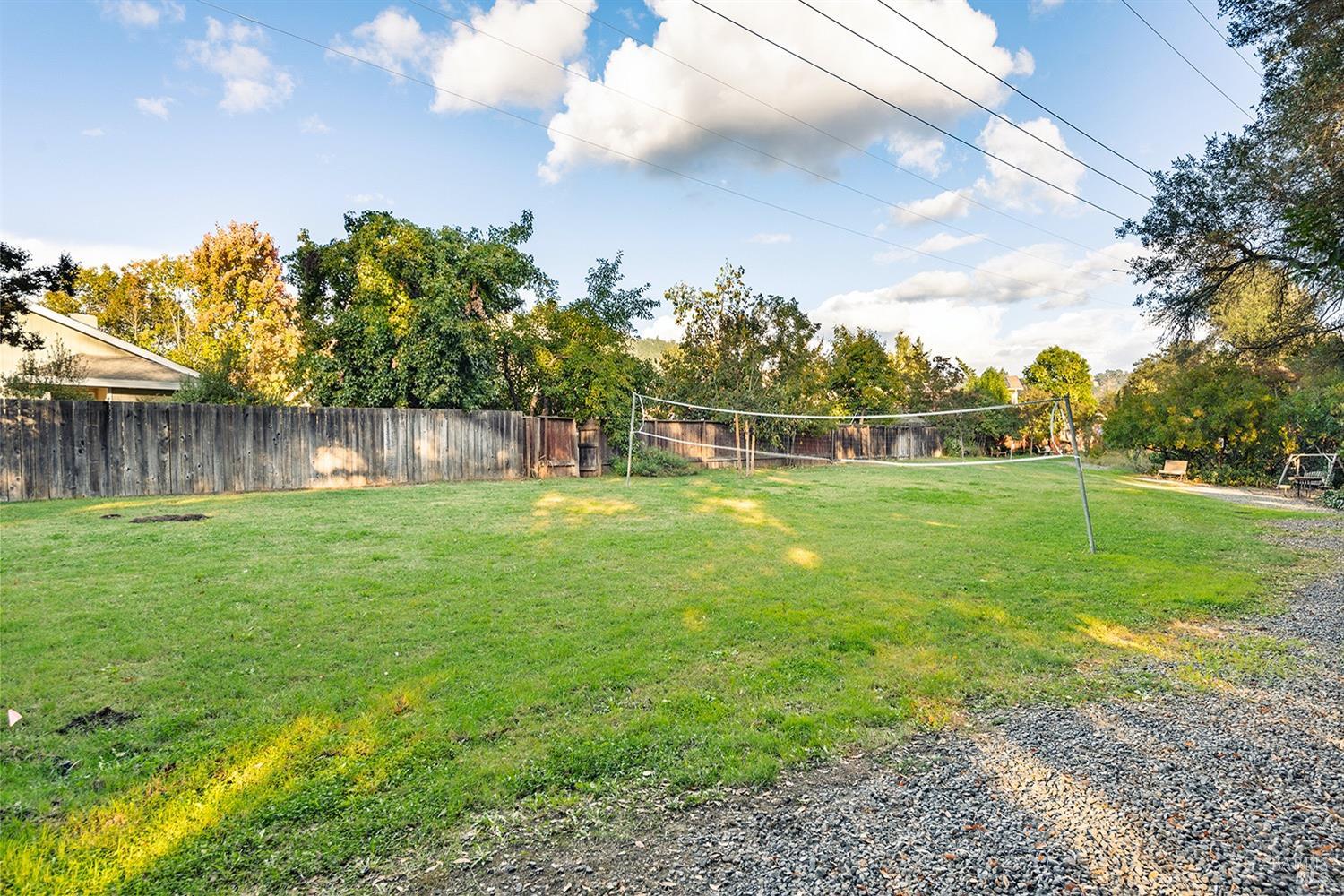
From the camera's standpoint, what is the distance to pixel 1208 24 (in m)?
8.63

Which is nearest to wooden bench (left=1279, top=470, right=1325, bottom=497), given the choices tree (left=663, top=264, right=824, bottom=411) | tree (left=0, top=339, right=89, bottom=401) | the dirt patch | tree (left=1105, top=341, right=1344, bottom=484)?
tree (left=1105, top=341, right=1344, bottom=484)

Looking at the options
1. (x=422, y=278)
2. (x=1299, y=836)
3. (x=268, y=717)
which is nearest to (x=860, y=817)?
(x=1299, y=836)

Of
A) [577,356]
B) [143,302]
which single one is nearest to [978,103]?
[577,356]

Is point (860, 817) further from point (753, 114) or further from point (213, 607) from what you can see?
point (753, 114)

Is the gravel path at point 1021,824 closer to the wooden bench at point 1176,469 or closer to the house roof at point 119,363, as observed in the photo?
the house roof at point 119,363

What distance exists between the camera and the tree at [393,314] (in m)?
14.6

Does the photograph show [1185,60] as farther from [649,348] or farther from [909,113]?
[649,348]

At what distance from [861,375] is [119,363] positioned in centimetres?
2954

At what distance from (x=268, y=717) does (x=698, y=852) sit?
233 centimetres

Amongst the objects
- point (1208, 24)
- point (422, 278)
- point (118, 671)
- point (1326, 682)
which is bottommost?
point (1326, 682)

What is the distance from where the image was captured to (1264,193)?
8734 millimetres

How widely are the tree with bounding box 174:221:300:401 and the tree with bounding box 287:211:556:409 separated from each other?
14134 mm

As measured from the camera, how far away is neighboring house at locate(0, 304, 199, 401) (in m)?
14.8

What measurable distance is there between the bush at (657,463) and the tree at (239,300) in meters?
19.4
